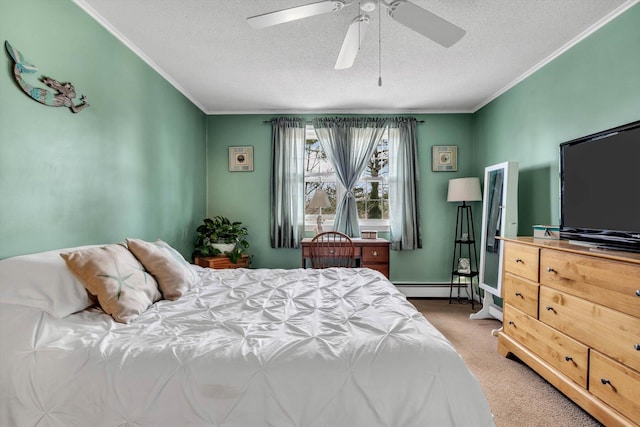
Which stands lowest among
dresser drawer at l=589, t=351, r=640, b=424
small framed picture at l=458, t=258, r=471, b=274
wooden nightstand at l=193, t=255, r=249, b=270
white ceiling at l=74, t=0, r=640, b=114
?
dresser drawer at l=589, t=351, r=640, b=424

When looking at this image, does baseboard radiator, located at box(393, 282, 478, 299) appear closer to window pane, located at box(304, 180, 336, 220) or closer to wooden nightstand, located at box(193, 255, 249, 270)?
window pane, located at box(304, 180, 336, 220)

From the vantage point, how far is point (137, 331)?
4.54ft

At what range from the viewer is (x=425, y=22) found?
175 cm

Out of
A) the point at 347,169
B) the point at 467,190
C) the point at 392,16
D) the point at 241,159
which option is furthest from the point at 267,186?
the point at 392,16

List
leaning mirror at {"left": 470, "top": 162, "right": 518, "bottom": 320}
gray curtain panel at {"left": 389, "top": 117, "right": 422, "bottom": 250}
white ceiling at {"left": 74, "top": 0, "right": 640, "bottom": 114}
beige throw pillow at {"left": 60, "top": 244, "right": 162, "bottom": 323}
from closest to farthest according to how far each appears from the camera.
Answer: beige throw pillow at {"left": 60, "top": 244, "right": 162, "bottom": 323} → white ceiling at {"left": 74, "top": 0, "right": 640, "bottom": 114} → leaning mirror at {"left": 470, "top": 162, "right": 518, "bottom": 320} → gray curtain panel at {"left": 389, "top": 117, "right": 422, "bottom": 250}

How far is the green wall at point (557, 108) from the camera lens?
214 cm

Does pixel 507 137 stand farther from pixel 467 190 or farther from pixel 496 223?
pixel 496 223

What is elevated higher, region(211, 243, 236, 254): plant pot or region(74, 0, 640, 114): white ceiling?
region(74, 0, 640, 114): white ceiling

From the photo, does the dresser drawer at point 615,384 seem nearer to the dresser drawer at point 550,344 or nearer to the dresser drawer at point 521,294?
the dresser drawer at point 550,344

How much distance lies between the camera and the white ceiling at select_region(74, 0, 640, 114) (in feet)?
7.02

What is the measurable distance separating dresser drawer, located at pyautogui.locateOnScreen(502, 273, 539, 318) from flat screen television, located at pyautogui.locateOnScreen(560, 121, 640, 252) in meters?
0.43

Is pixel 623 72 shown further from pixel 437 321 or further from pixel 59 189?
pixel 59 189

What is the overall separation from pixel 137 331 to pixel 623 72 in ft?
10.6

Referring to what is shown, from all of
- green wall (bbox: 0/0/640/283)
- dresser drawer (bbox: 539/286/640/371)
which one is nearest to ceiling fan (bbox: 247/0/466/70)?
green wall (bbox: 0/0/640/283)
